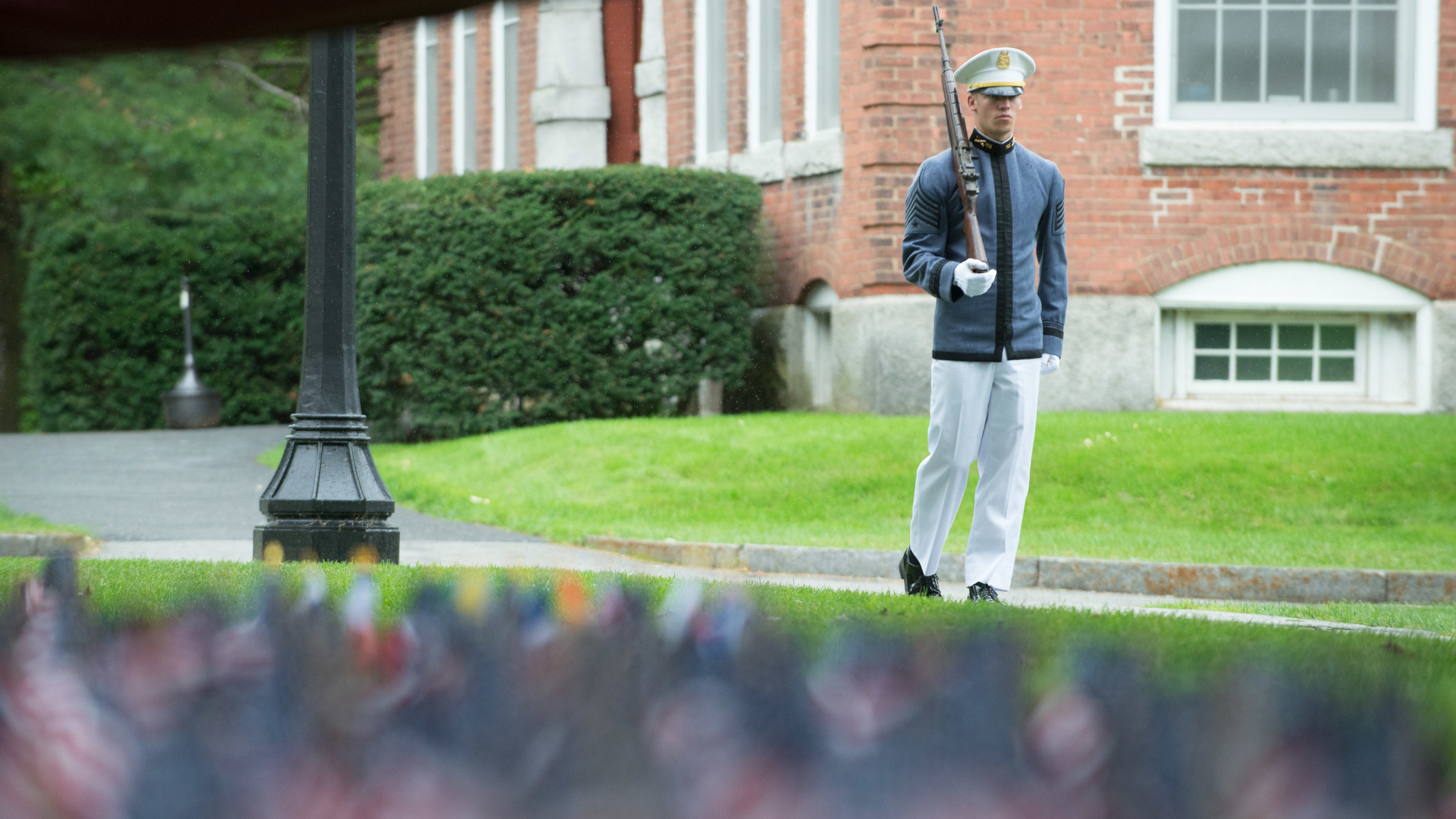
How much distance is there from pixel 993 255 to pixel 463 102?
15307 mm

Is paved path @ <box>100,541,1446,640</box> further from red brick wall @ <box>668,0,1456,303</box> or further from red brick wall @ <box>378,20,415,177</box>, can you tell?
red brick wall @ <box>378,20,415,177</box>

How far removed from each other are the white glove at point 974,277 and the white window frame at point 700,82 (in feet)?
34.4

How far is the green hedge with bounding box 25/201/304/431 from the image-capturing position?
19.5m

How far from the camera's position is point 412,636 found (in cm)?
299

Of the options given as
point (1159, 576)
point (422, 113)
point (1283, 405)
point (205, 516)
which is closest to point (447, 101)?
point (422, 113)

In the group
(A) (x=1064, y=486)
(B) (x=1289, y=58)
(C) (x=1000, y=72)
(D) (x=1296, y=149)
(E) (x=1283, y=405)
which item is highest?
(B) (x=1289, y=58)

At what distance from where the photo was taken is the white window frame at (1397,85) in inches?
523

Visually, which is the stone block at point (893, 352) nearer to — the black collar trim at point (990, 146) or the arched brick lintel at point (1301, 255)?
the arched brick lintel at point (1301, 255)

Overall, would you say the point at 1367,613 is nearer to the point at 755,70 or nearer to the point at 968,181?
the point at 968,181

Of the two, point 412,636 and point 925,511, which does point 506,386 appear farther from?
point 412,636

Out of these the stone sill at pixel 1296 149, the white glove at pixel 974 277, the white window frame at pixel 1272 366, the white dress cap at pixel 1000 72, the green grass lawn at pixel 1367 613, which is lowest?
the green grass lawn at pixel 1367 613

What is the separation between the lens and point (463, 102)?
20516mm

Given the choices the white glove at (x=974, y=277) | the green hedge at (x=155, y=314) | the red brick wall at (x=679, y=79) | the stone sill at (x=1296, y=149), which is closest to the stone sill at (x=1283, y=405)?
the stone sill at (x=1296, y=149)

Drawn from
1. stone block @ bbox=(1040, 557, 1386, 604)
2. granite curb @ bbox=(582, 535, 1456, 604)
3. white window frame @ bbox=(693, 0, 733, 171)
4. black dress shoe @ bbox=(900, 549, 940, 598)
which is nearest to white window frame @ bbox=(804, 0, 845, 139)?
white window frame @ bbox=(693, 0, 733, 171)
